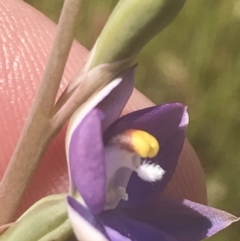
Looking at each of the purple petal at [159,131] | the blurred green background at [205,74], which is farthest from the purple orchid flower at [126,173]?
the blurred green background at [205,74]

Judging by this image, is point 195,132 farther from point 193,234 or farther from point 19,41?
point 193,234

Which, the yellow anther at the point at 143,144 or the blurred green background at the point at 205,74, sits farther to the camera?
the blurred green background at the point at 205,74

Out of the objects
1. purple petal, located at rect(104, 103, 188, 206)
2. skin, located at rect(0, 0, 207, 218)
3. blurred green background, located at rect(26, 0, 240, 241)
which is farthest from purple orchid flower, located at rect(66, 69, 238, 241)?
blurred green background, located at rect(26, 0, 240, 241)

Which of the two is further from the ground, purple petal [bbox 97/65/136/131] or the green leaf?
purple petal [bbox 97/65/136/131]

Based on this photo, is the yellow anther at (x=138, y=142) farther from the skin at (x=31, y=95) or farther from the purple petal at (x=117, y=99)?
the skin at (x=31, y=95)

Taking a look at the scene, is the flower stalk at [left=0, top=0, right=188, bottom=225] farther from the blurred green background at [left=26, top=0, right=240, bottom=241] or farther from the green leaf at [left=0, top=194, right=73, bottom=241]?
the blurred green background at [left=26, top=0, right=240, bottom=241]

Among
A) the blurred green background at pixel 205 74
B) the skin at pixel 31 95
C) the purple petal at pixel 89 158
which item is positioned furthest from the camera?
the blurred green background at pixel 205 74

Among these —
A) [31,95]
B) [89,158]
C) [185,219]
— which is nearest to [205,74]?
[31,95]

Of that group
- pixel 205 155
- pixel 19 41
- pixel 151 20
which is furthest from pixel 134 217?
pixel 205 155
